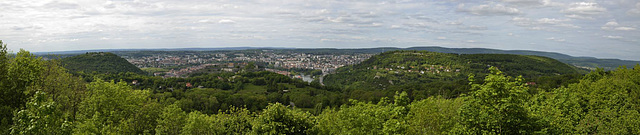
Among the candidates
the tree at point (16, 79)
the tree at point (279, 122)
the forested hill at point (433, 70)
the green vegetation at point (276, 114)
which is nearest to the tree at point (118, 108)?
the green vegetation at point (276, 114)

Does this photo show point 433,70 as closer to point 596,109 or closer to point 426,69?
point 426,69

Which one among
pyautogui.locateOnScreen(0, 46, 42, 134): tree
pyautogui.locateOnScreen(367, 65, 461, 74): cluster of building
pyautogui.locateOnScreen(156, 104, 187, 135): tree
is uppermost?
pyautogui.locateOnScreen(0, 46, 42, 134): tree

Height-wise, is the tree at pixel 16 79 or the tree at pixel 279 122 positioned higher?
the tree at pixel 16 79

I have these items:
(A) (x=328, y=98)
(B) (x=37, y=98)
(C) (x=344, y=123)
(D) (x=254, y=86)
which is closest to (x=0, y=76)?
(B) (x=37, y=98)

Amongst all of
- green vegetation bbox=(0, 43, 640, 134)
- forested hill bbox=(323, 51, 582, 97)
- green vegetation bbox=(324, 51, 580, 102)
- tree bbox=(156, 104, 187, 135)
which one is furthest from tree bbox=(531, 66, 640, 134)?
forested hill bbox=(323, 51, 582, 97)

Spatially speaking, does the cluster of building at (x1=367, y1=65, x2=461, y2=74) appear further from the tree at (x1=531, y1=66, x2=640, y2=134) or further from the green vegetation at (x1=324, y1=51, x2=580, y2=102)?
Result: the tree at (x1=531, y1=66, x2=640, y2=134)

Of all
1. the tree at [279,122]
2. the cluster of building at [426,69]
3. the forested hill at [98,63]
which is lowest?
the cluster of building at [426,69]

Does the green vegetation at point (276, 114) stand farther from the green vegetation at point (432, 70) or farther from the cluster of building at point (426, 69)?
the cluster of building at point (426, 69)

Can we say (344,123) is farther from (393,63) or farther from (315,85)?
(393,63)


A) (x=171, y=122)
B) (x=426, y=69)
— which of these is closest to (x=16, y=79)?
(x=171, y=122)
